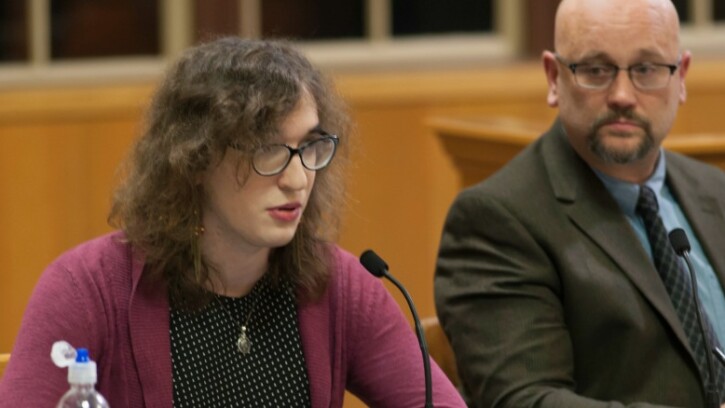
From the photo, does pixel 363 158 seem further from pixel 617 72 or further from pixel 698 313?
pixel 698 313

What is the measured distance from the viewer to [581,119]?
9.89 feet

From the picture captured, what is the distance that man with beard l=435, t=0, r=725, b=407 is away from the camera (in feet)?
9.30

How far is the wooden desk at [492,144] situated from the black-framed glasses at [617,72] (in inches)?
47.6

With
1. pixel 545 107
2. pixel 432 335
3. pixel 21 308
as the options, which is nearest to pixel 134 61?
pixel 21 308

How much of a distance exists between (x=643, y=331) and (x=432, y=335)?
0.44 meters

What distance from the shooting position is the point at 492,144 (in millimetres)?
4582

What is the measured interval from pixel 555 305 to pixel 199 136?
2.82ft

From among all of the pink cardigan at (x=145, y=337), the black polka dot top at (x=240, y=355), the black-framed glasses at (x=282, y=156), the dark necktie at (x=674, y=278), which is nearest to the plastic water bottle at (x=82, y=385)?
the pink cardigan at (x=145, y=337)

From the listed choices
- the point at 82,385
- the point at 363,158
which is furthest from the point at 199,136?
the point at 363,158

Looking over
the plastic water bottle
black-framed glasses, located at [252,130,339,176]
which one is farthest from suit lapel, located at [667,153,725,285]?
the plastic water bottle

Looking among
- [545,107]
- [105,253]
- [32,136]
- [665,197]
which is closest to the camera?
[105,253]

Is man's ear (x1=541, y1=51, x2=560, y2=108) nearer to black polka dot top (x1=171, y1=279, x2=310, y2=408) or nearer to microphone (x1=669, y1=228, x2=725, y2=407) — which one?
microphone (x1=669, y1=228, x2=725, y2=407)

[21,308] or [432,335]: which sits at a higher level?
[432,335]

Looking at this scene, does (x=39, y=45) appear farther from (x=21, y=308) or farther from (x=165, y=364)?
(x=165, y=364)
